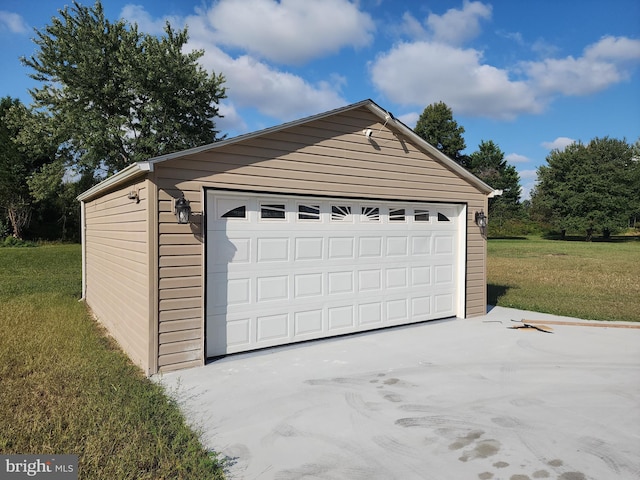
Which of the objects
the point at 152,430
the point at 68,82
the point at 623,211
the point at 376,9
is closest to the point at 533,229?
the point at 623,211

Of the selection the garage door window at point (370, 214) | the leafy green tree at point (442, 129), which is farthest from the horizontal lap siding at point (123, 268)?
the leafy green tree at point (442, 129)

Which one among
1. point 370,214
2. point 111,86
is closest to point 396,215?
point 370,214

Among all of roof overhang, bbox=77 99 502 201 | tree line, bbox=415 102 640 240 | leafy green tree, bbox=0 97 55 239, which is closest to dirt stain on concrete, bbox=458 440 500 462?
roof overhang, bbox=77 99 502 201

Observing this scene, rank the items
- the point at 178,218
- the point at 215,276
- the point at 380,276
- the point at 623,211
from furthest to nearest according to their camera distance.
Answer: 1. the point at 623,211
2. the point at 380,276
3. the point at 215,276
4. the point at 178,218

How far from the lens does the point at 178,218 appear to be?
454 cm

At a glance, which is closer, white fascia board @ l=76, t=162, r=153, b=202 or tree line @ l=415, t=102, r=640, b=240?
white fascia board @ l=76, t=162, r=153, b=202

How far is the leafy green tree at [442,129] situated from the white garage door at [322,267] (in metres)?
29.0

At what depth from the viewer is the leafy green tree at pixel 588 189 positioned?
36.0 meters

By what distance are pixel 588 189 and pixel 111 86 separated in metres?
39.7

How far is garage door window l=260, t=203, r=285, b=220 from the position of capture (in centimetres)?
532

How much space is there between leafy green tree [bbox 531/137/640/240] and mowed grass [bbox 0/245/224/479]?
41.6 meters

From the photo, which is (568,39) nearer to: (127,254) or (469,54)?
(469,54)

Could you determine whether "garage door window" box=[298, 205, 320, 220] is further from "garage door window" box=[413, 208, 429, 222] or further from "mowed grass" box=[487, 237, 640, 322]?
"mowed grass" box=[487, 237, 640, 322]

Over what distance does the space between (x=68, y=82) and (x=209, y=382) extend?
20498mm
